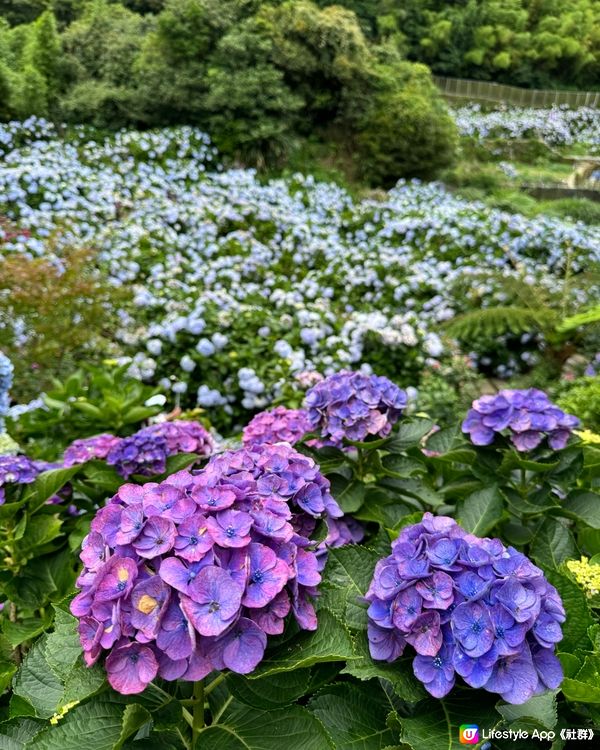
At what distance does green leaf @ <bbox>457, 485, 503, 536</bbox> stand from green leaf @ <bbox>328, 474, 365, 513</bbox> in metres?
0.27

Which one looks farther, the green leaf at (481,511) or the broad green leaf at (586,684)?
the green leaf at (481,511)

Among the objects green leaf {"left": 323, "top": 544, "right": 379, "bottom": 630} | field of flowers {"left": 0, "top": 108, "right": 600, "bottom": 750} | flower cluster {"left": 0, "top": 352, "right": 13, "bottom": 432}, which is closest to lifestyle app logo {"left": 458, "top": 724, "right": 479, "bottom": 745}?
field of flowers {"left": 0, "top": 108, "right": 600, "bottom": 750}

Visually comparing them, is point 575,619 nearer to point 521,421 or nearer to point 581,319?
point 521,421

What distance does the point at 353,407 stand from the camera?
5.73ft

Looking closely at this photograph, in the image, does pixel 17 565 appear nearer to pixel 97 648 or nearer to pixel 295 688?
pixel 97 648

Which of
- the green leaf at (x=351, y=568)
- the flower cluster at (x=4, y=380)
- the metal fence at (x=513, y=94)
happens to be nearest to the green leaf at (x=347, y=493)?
the green leaf at (x=351, y=568)

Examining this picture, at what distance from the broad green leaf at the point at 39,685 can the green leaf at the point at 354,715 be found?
1.53 ft

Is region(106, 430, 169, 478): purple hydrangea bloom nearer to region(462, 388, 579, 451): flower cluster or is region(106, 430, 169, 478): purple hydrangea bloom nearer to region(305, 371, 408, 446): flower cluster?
region(305, 371, 408, 446): flower cluster

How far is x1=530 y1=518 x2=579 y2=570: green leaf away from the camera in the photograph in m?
1.49

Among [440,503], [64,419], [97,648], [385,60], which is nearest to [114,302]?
[64,419]

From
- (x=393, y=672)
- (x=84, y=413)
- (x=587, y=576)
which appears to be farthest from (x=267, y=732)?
(x=84, y=413)

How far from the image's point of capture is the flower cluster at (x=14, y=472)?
1744mm

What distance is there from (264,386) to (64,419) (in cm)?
125

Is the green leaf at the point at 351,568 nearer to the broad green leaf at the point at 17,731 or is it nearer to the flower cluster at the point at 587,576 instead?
the flower cluster at the point at 587,576
